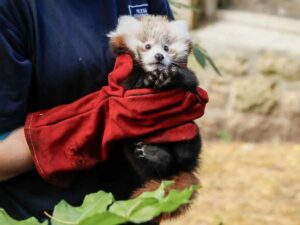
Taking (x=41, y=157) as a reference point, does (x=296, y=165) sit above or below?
below

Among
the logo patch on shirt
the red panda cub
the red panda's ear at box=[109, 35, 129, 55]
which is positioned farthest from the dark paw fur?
the logo patch on shirt

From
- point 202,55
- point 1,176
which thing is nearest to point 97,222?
point 1,176

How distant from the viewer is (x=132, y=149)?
1369mm

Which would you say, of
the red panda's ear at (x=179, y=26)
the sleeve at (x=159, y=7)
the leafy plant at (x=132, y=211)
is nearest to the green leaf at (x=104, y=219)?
the leafy plant at (x=132, y=211)

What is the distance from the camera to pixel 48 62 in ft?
4.40

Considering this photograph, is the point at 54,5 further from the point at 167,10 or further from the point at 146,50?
the point at 167,10

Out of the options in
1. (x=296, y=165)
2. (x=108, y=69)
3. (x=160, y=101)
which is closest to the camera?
(x=160, y=101)

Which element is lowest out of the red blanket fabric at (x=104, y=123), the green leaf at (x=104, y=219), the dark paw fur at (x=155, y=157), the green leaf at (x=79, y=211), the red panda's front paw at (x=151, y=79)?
the dark paw fur at (x=155, y=157)

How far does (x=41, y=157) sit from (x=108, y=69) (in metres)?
0.25

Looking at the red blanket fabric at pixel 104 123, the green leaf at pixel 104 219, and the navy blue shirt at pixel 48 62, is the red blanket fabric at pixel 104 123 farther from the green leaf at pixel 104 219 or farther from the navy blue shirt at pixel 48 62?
the green leaf at pixel 104 219

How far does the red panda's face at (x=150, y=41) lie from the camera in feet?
4.64

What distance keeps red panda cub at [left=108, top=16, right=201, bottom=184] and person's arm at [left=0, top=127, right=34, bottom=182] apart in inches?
8.6

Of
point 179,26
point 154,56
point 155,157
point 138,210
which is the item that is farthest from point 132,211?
point 179,26

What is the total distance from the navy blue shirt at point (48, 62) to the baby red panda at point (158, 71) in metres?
0.06
